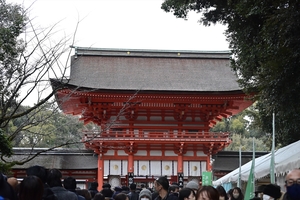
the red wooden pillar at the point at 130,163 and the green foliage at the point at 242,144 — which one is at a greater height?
the green foliage at the point at 242,144

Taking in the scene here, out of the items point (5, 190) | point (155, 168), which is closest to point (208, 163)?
point (155, 168)

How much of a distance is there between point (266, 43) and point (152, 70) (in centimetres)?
1523

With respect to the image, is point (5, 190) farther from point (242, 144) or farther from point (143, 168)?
point (242, 144)

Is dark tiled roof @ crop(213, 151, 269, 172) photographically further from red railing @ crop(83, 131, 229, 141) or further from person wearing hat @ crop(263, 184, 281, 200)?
person wearing hat @ crop(263, 184, 281, 200)

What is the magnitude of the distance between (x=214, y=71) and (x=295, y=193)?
22.1 meters

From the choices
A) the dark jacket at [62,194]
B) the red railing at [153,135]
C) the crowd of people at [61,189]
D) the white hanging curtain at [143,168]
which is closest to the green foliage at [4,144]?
the crowd of people at [61,189]

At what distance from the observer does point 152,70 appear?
25266 mm

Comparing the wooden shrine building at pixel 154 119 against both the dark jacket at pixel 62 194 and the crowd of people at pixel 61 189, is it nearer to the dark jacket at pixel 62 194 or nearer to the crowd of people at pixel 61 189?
the crowd of people at pixel 61 189

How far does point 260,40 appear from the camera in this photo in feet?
38.3

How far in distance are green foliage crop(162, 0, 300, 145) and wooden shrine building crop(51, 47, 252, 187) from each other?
6697 mm

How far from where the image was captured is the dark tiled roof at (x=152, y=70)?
23172 mm

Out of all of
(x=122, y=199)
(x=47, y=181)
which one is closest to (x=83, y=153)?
(x=122, y=199)

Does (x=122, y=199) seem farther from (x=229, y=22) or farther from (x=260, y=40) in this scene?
(x=229, y=22)

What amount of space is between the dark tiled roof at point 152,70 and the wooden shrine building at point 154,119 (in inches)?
2.1
